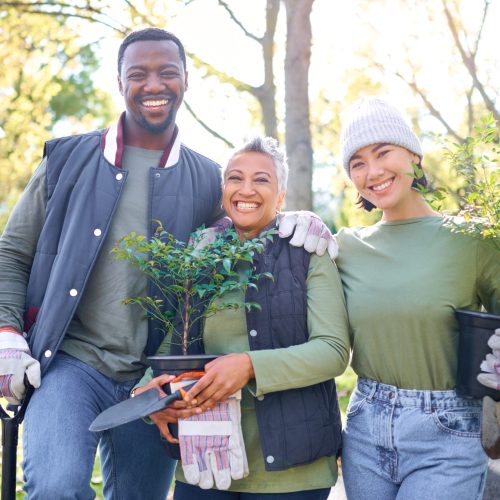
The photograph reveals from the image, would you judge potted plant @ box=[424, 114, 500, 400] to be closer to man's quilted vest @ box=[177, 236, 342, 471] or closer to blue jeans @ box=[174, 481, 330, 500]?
man's quilted vest @ box=[177, 236, 342, 471]

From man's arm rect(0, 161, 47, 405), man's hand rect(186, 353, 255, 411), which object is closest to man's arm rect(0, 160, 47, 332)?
man's arm rect(0, 161, 47, 405)

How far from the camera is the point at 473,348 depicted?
253 centimetres

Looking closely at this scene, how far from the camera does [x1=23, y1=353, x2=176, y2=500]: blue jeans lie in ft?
8.76

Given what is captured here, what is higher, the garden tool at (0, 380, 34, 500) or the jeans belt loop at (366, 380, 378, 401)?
the jeans belt loop at (366, 380, 378, 401)

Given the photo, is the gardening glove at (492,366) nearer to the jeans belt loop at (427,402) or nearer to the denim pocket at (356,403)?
the jeans belt loop at (427,402)

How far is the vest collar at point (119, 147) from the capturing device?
326 cm

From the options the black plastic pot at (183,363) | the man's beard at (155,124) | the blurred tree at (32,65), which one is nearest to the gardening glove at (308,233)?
the black plastic pot at (183,363)

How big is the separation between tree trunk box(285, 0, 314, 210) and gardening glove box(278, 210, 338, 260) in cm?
345

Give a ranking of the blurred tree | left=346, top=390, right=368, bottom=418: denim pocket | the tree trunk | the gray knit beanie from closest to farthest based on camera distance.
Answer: left=346, top=390, right=368, bottom=418: denim pocket
the gray knit beanie
the tree trunk
the blurred tree

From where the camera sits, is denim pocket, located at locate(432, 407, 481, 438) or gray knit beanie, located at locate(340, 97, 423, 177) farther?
gray knit beanie, located at locate(340, 97, 423, 177)

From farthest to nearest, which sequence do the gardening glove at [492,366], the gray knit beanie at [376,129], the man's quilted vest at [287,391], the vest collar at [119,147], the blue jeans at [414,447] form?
the vest collar at [119,147]
the gray knit beanie at [376,129]
the man's quilted vest at [287,391]
the blue jeans at [414,447]
the gardening glove at [492,366]

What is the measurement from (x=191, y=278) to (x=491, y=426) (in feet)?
4.05

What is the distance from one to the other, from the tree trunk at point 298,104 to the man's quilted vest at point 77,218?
3.08 meters

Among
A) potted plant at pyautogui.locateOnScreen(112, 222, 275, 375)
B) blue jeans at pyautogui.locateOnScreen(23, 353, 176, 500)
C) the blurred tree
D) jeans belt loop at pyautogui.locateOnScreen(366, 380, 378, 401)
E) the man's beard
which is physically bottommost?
blue jeans at pyautogui.locateOnScreen(23, 353, 176, 500)
